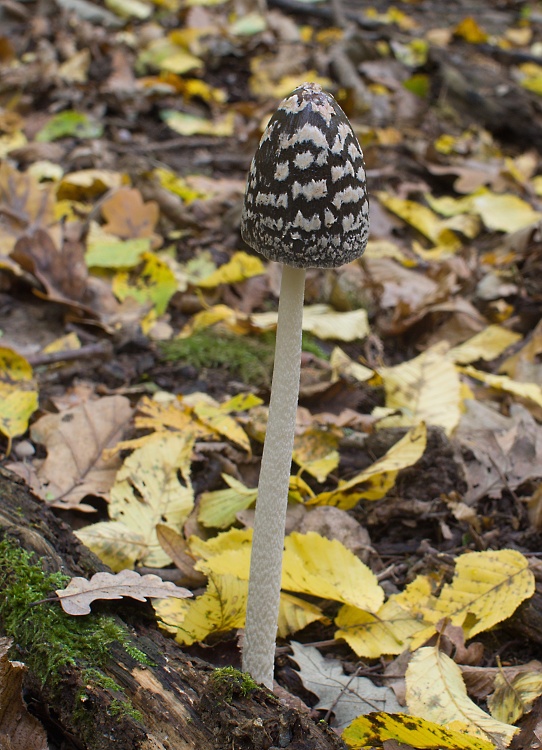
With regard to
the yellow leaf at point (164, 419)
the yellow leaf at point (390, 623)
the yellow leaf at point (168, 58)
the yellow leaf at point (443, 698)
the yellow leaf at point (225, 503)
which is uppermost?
the yellow leaf at point (168, 58)

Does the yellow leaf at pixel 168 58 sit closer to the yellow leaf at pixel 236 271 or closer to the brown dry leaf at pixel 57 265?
the yellow leaf at pixel 236 271

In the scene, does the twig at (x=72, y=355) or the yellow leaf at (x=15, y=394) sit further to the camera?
the twig at (x=72, y=355)

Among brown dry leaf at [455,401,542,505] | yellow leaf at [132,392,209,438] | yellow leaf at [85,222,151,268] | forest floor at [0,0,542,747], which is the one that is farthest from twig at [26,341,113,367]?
brown dry leaf at [455,401,542,505]

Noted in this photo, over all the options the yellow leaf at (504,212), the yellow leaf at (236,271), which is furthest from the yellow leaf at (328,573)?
the yellow leaf at (504,212)

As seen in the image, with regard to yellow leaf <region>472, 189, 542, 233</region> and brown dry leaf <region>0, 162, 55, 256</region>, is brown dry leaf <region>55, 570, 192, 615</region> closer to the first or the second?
brown dry leaf <region>0, 162, 55, 256</region>

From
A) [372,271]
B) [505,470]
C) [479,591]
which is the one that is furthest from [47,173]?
[479,591]

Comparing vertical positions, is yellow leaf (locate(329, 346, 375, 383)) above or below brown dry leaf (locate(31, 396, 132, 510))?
below
